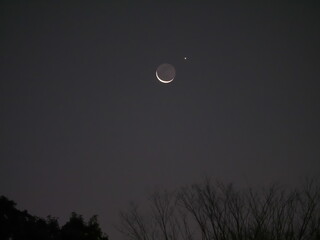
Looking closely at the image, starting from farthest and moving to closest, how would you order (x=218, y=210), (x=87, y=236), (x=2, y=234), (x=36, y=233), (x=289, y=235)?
(x=87, y=236) → (x=36, y=233) → (x=2, y=234) → (x=218, y=210) → (x=289, y=235)

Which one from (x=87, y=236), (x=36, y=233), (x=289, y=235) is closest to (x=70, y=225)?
(x=87, y=236)

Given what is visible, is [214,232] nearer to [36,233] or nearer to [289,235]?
[289,235]

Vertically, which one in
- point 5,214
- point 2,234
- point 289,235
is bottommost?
point 289,235

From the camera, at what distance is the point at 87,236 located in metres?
19.9

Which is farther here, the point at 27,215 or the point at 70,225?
the point at 70,225

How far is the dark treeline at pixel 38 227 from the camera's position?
1666cm

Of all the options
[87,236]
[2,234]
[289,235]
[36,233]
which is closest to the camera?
[289,235]

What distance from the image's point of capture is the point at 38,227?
1802cm

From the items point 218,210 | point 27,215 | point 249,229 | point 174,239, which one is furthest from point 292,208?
point 27,215

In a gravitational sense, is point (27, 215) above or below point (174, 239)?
above

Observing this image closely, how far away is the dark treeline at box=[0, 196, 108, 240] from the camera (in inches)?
656

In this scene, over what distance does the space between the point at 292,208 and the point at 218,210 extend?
3308mm

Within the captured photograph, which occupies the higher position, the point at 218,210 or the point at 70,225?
the point at 70,225

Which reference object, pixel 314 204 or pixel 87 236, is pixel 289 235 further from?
pixel 87 236
